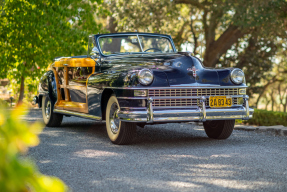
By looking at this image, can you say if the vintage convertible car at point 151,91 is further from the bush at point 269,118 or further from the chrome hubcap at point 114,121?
the bush at point 269,118

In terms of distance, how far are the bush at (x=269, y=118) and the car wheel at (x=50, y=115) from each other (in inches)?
190

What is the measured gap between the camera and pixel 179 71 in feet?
19.6

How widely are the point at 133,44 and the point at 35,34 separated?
255 inches

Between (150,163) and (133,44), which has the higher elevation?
(133,44)

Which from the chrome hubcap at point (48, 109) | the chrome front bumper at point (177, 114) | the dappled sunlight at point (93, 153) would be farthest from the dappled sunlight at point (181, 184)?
the chrome hubcap at point (48, 109)

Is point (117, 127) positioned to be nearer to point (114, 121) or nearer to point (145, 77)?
point (114, 121)

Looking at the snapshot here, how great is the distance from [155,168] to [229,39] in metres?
14.8

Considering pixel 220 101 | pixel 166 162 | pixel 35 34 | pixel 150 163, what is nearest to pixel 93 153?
pixel 150 163

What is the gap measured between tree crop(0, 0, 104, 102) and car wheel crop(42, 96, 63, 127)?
4.16 m

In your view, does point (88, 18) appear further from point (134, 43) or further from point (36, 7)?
point (134, 43)

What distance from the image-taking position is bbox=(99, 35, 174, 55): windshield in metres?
7.54

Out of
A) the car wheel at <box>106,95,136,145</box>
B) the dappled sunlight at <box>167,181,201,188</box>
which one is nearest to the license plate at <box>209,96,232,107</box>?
the car wheel at <box>106,95,136,145</box>

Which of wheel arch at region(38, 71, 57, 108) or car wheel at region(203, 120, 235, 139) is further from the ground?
wheel arch at region(38, 71, 57, 108)

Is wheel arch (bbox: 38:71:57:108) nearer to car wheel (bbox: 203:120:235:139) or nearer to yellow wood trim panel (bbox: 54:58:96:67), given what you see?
yellow wood trim panel (bbox: 54:58:96:67)
